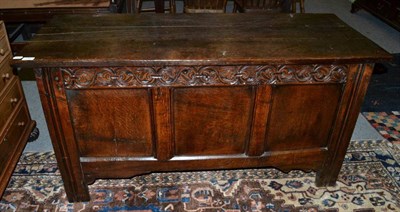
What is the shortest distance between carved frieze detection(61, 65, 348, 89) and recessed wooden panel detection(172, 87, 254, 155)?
0.22ft

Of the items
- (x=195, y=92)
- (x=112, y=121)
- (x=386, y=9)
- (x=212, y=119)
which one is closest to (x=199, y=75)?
(x=195, y=92)

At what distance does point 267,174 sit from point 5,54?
1737 millimetres

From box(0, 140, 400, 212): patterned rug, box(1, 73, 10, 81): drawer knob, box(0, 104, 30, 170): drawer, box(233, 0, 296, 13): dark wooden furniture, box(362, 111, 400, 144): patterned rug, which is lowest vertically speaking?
box(0, 140, 400, 212): patterned rug

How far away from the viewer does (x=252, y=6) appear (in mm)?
3451

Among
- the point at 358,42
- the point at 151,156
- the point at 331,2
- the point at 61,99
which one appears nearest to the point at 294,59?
the point at 358,42

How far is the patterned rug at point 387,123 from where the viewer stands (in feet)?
8.42

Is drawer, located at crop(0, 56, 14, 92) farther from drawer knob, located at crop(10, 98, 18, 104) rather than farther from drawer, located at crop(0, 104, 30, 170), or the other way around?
drawer, located at crop(0, 104, 30, 170)

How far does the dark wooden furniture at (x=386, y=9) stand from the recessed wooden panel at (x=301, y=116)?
2.88 metres

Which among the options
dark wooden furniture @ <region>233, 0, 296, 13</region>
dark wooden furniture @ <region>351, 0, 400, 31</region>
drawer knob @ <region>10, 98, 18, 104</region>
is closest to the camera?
drawer knob @ <region>10, 98, 18, 104</region>

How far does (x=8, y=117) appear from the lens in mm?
1968

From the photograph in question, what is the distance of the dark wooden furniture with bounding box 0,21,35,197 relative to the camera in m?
1.88

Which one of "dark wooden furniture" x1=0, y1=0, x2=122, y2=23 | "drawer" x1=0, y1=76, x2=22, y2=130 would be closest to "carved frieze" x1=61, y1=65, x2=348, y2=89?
"drawer" x1=0, y1=76, x2=22, y2=130

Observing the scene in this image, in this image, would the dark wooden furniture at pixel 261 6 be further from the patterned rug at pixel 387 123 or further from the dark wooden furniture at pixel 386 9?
the dark wooden furniture at pixel 386 9

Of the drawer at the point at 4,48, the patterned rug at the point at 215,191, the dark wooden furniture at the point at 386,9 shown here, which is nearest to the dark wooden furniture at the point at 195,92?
the patterned rug at the point at 215,191
